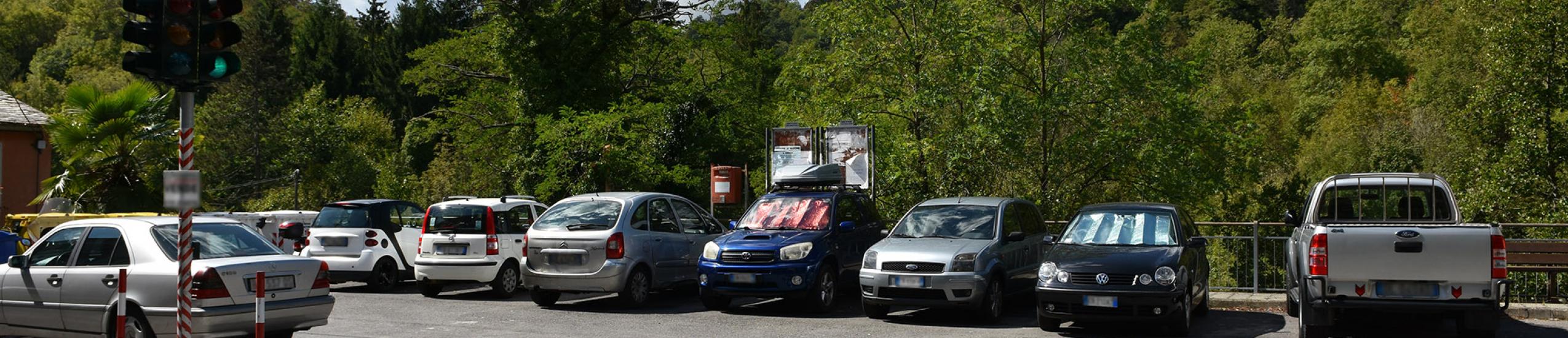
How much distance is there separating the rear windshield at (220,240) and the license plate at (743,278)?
5.23m

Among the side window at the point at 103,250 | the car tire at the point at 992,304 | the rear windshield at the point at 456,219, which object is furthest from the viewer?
the rear windshield at the point at 456,219

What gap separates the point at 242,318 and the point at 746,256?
5.89 metres

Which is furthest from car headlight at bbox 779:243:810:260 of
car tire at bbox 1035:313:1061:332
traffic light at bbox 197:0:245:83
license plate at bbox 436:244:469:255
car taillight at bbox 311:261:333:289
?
traffic light at bbox 197:0:245:83

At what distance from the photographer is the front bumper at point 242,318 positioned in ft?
33.5

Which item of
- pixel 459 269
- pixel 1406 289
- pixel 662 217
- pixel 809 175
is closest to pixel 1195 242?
pixel 1406 289

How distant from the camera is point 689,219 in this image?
16781mm

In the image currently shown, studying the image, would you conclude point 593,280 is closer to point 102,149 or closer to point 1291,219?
point 1291,219

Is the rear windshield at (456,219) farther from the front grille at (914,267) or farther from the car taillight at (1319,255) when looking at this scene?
the car taillight at (1319,255)

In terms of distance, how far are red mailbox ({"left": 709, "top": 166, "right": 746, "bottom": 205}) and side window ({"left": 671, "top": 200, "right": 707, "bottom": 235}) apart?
324 centimetres

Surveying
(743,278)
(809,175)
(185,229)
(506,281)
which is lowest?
(506,281)

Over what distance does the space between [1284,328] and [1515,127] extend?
1420 centimetres

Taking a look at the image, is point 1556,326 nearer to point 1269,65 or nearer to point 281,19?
point 1269,65

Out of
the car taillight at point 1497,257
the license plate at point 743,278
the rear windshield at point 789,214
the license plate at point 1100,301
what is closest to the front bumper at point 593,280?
the license plate at point 743,278

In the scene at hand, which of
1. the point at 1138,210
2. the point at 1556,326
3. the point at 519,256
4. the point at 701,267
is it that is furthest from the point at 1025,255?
the point at 519,256
